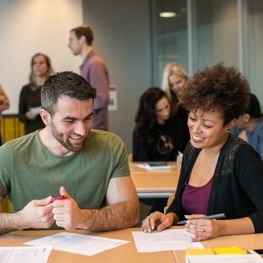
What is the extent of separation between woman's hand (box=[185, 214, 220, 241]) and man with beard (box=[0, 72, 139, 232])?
0.34 meters

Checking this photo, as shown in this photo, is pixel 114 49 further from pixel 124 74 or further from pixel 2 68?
pixel 2 68

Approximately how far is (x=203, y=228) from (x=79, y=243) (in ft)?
1.64

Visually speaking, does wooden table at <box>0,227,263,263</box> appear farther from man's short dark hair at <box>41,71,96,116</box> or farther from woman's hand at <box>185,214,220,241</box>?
man's short dark hair at <box>41,71,96,116</box>

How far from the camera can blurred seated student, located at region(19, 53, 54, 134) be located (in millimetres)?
5516

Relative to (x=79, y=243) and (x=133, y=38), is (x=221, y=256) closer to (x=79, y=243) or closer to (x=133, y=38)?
(x=79, y=243)

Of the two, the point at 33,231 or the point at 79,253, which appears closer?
the point at 79,253

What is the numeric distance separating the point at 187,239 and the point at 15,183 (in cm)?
82

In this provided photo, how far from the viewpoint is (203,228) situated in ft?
6.47

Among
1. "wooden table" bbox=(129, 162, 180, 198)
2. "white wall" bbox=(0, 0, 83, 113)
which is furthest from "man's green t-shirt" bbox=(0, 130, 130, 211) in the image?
"white wall" bbox=(0, 0, 83, 113)

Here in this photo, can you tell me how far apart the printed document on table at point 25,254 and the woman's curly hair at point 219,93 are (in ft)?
3.05

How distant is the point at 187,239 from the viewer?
6.51ft

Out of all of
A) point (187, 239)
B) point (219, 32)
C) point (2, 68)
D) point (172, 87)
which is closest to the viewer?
point (187, 239)

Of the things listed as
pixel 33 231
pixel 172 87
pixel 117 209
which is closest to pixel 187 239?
pixel 117 209

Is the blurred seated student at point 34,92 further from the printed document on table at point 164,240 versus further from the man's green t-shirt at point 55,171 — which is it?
the printed document on table at point 164,240
